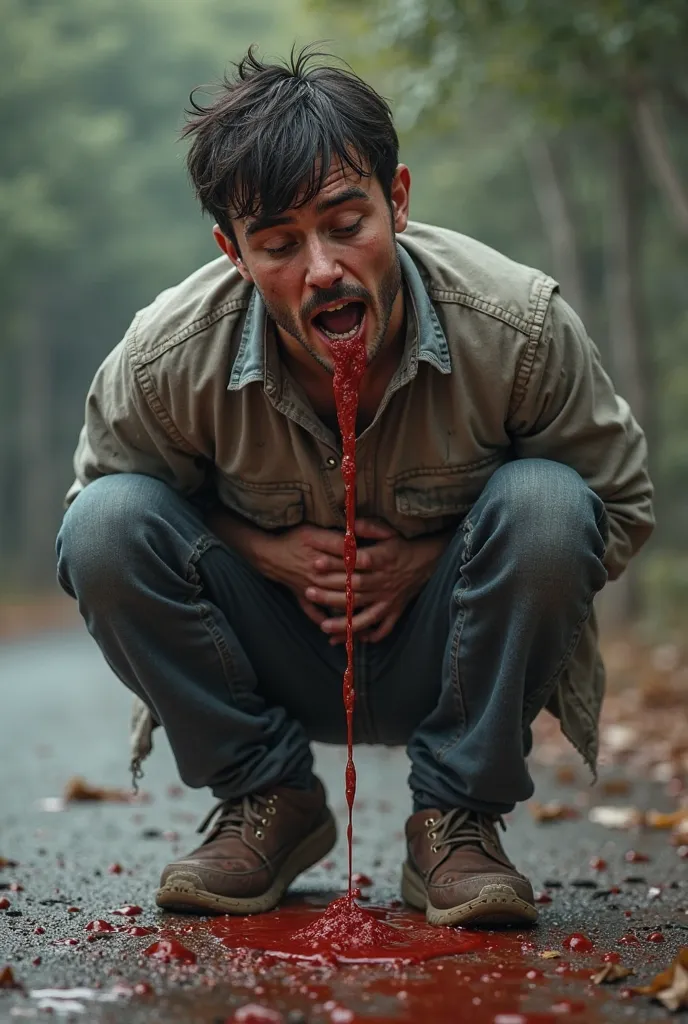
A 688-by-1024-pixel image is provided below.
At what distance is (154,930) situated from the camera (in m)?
3.11

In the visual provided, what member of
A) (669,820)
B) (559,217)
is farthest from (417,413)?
(559,217)

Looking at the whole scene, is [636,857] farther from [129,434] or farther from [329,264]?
[329,264]

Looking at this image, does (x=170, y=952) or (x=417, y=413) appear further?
(x=417, y=413)

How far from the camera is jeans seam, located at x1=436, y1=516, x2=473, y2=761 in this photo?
3.37 metres

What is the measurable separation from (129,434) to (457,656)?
103cm

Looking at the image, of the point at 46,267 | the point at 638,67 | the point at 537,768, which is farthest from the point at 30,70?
the point at 537,768

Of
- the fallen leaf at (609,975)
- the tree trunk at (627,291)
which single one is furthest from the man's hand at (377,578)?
the tree trunk at (627,291)

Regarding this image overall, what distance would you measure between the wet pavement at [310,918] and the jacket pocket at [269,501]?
0.98m

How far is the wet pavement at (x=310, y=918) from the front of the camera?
2.54 m

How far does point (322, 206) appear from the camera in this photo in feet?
10.7

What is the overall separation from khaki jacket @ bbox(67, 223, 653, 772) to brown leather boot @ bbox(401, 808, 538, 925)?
1.36 ft

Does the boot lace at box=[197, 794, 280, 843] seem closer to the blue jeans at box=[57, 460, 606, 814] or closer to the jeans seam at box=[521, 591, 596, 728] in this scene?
the blue jeans at box=[57, 460, 606, 814]

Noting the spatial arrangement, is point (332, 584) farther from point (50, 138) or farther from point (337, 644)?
point (50, 138)

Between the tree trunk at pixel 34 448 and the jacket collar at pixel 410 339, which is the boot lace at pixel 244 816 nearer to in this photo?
the jacket collar at pixel 410 339
